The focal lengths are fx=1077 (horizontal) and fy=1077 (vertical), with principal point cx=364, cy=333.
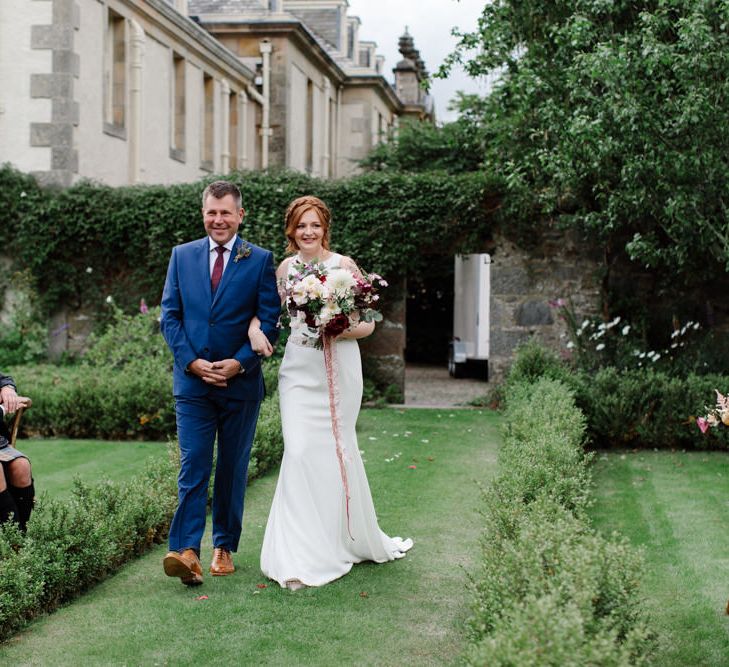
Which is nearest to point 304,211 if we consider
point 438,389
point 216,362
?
point 216,362

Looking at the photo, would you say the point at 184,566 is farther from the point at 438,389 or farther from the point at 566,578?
the point at 438,389

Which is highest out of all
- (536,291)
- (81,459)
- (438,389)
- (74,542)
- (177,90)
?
(177,90)

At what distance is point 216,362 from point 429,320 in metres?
24.0

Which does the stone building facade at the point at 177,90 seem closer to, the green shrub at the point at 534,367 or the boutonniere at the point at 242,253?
the green shrub at the point at 534,367

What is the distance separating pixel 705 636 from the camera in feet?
17.4

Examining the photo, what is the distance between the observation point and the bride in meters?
6.09

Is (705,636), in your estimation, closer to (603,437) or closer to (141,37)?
(603,437)

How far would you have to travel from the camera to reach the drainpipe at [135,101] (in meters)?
19.2

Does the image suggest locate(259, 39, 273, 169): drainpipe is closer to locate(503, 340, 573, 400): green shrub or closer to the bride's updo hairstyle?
locate(503, 340, 573, 400): green shrub

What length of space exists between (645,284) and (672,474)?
5.77 meters

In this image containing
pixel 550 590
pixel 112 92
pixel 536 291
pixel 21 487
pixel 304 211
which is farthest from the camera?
pixel 112 92

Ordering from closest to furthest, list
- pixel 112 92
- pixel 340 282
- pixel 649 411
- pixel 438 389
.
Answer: pixel 340 282 → pixel 649 411 → pixel 112 92 → pixel 438 389

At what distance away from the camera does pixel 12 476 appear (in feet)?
18.8

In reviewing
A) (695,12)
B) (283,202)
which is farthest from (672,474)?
(283,202)
